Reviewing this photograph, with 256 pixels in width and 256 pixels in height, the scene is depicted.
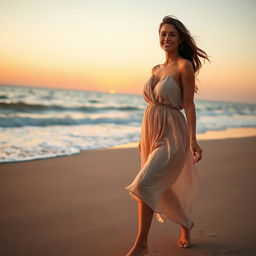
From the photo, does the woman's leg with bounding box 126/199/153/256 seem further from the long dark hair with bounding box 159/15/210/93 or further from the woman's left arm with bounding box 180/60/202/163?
the long dark hair with bounding box 159/15/210/93

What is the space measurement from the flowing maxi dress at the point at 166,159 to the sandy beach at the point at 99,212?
0.46m

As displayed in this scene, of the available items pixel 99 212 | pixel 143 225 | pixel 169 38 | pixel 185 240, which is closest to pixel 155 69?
pixel 169 38

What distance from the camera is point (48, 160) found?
20.9 ft

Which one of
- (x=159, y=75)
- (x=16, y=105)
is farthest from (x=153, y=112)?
(x=16, y=105)

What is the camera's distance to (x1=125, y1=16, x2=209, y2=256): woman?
8.25 feet

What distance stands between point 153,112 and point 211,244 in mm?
1429

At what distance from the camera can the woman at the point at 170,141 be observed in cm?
252

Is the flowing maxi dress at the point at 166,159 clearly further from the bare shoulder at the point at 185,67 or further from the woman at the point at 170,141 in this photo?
the bare shoulder at the point at 185,67

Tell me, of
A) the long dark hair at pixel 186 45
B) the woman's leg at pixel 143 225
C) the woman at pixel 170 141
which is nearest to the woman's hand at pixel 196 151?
the woman at pixel 170 141

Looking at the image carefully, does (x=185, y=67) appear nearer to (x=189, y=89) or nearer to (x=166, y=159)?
(x=189, y=89)

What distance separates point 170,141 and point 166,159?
17 centimetres

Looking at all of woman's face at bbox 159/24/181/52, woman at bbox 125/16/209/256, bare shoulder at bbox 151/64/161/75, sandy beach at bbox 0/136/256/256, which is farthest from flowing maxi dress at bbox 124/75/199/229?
sandy beach at bbox 0/136/256/256

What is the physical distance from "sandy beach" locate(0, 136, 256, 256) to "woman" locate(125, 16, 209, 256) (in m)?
0.38

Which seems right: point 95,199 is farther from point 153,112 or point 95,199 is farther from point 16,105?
point 16,105
